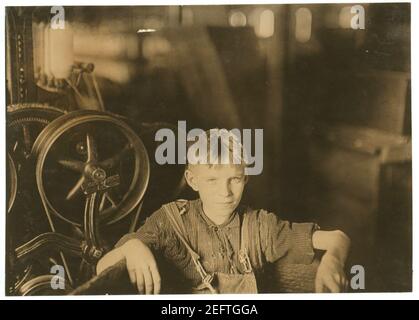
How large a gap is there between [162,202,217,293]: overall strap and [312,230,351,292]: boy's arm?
0.38 meters

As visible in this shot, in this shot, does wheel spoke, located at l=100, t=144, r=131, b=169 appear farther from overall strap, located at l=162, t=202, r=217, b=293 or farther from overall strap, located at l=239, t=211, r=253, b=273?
overall strap, located at l=239, t=211, r=253, b=273

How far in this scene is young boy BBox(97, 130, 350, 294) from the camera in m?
1.88

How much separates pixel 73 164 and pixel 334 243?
0.96m

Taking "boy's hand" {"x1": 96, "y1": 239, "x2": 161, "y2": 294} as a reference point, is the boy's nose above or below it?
above

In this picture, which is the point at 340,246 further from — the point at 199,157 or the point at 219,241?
the point at 199,157

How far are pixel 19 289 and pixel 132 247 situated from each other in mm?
430

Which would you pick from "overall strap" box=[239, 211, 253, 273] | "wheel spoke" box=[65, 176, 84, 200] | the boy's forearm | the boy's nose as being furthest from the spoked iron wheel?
the boy's forearm

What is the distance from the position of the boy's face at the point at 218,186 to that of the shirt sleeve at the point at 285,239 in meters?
0.12

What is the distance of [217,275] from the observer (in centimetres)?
188

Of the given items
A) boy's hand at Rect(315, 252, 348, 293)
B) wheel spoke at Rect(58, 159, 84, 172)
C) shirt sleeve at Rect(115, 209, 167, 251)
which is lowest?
boy's hand at Rect(315, 252, 348, 293)

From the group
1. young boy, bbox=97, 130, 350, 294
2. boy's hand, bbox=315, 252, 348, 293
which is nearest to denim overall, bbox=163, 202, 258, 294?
young boy, bbox=97, 130, 350, 294

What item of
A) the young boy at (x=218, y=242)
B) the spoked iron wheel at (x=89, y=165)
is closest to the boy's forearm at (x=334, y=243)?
the young boy at (x=218, y=242)

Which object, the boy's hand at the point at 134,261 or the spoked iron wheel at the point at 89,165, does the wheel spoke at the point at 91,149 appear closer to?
the spoked iron wheel at the point at 89,165
